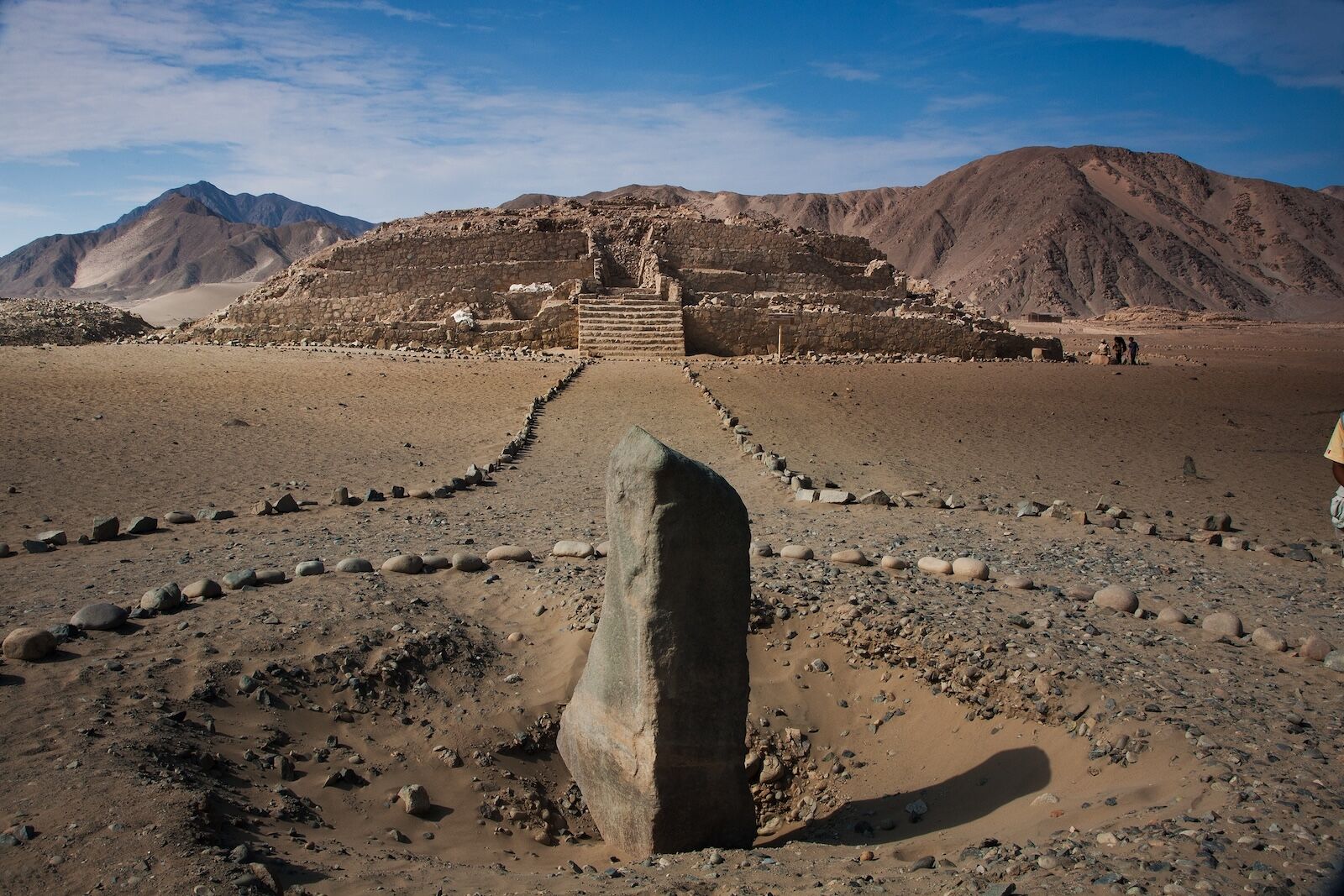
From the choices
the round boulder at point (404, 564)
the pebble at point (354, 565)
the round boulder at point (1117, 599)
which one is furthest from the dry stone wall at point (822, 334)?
the round boulder at point (1117, 599)

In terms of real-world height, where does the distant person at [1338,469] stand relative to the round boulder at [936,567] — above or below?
above

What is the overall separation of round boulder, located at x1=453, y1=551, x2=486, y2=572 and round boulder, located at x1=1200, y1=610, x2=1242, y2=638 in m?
3.94

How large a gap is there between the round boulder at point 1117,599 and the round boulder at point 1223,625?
35 centimetres

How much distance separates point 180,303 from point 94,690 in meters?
47.9

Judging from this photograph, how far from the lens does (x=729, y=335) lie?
1970cm

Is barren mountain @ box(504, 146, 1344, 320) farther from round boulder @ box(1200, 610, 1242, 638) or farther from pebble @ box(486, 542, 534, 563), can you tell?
round boulder @ box(1200, 610, 1242, 638)

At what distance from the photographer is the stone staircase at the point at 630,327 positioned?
62.3 ft

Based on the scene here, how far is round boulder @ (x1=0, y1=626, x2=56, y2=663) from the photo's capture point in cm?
372

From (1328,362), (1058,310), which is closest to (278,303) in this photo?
(1328,362)

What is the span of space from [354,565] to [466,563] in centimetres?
64

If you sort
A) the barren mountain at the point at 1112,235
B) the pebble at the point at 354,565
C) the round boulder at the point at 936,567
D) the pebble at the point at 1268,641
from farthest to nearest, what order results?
the barren mountain at the point at 1112,235
the round boulder at the point at 936,567
the pebble at the point at 354,565
the pebble at the point at 1268,641

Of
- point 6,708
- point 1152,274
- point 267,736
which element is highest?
point 1152,274

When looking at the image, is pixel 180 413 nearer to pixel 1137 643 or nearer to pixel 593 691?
pixel 593 691

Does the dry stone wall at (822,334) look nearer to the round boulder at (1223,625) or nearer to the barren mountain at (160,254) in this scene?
the round boulder at (1223,625)
